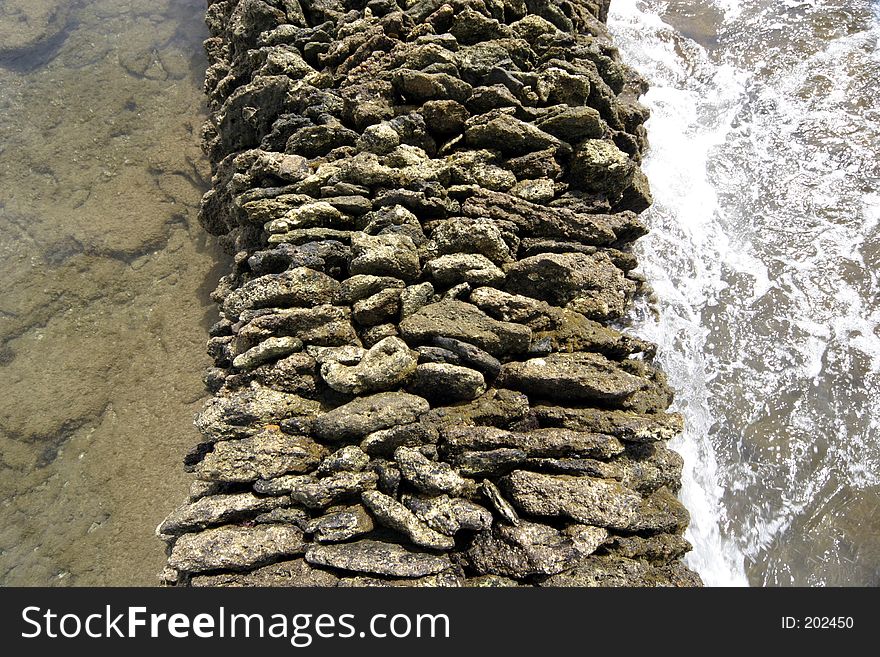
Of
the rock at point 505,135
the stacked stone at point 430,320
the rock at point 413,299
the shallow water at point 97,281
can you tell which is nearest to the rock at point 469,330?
the stacked stone at point 430,320

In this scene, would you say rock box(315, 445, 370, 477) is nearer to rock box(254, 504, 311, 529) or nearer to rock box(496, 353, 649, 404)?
rock box(254, 504, 311, 529)

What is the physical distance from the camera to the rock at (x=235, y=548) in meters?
3.26

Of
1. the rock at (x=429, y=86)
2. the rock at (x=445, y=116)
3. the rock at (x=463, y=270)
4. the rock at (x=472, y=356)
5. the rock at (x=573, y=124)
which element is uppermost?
the rock at (x=429, y=86)

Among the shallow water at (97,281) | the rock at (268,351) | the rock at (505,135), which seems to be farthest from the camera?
the shallow water at (97,281)

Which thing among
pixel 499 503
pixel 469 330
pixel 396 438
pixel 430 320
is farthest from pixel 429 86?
pixel 499 503

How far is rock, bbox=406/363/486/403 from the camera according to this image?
3.80m

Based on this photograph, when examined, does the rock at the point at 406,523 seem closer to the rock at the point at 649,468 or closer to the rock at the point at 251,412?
the rock at the point at 251,412

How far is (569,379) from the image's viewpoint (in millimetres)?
3854

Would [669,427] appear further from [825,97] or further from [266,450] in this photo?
[825,97]

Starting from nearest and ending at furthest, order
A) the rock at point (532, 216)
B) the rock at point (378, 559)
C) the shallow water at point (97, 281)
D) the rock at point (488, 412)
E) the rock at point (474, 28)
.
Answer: the rock at point (378, 559) < the rock at point (488, 412) < the rock at point (532, 216) < the rock at point (474, 28) < the shallow water at point (97, 281)

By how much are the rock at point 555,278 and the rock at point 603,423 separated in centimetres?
108

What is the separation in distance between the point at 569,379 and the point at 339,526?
1.91 meters

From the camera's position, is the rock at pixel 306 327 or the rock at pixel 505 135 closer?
the rock at pixel 306 327
